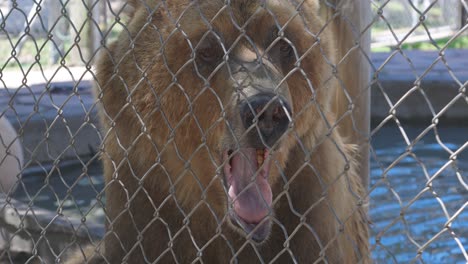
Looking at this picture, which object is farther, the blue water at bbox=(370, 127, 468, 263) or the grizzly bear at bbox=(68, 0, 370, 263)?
the blue water at bbox=(370, 127, 468, 263)

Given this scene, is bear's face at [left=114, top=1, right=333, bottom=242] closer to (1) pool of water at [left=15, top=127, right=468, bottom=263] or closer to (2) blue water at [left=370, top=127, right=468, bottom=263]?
(2) blue water at [left=370, top=127, right=468, bottom=263]

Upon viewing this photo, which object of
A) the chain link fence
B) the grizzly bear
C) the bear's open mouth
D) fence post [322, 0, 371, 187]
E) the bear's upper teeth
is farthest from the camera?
fence post [322, 0, 371, 187]

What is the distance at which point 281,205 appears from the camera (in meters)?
3.19

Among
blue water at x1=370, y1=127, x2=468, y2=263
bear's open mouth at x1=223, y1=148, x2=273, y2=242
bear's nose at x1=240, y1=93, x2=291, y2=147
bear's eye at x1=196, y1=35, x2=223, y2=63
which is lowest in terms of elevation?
bear's open mouth at x1=223, y1=148, x2=273, y2=242

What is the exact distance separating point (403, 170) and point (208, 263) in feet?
19.4

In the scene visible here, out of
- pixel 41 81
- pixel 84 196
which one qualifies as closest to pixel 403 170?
pixel 84 196

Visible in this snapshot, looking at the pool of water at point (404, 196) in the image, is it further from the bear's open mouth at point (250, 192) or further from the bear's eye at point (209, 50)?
the bear's open mouth at point (250, 192)

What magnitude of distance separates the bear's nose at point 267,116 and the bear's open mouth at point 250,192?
98 mm

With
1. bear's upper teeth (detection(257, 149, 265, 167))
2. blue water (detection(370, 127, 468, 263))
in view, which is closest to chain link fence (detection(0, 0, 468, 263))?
bear's upper teeth (detection(257, 149, 265, 167))

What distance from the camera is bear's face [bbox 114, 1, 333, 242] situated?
2.79m

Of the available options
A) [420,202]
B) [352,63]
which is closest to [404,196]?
[420,202]

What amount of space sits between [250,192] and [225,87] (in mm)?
450

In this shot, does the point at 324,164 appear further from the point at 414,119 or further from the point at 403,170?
the point at 414,119

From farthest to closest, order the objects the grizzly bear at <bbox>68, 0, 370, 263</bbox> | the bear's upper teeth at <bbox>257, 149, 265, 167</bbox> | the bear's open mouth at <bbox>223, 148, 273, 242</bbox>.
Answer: the grizzly bear at <bbox>68, 0, 370, 263</bbox> < the bear's upper teeth at <bbox>257, 149, 265, 167</bbox> < the bear's open mouth at <bbox>223, 148, 273, 242</bbox>
